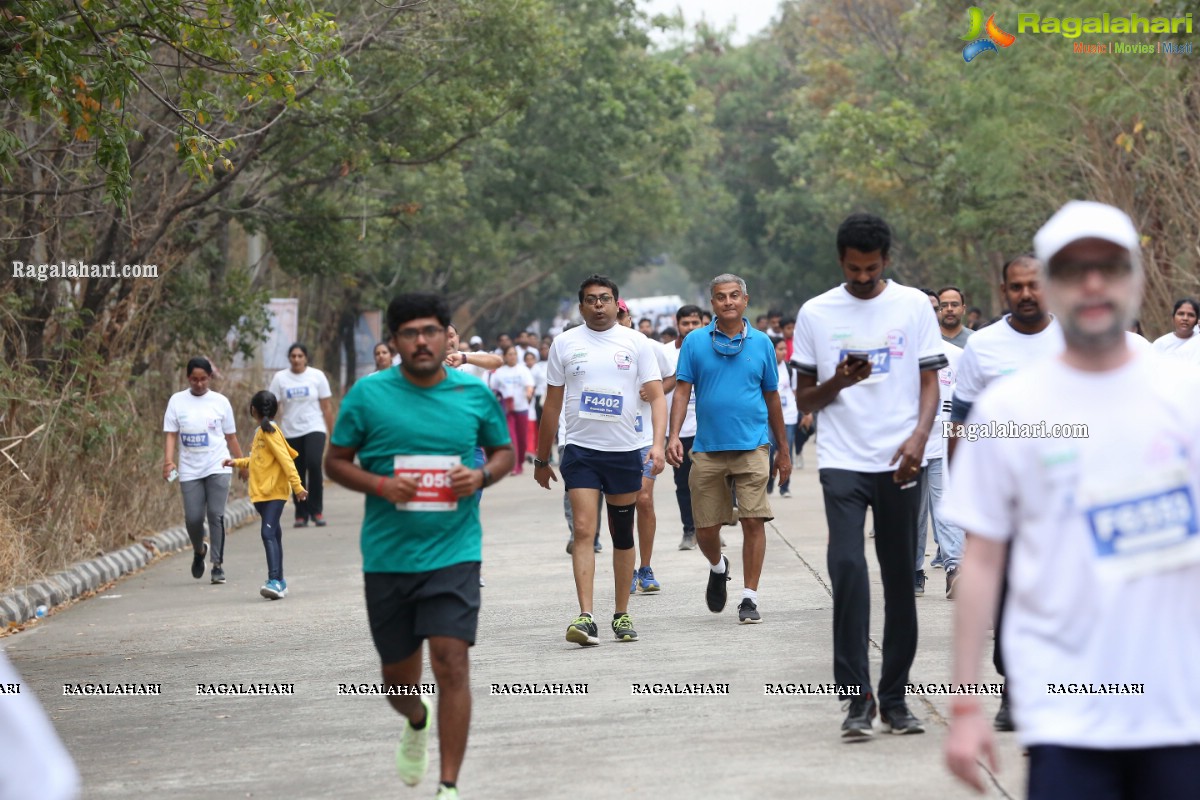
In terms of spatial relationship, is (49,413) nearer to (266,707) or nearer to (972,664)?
(266,707)

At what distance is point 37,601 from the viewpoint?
1228cm

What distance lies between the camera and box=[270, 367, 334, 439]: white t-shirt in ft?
59.7

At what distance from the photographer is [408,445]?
6031mm

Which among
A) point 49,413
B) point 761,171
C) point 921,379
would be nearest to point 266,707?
point 921,379

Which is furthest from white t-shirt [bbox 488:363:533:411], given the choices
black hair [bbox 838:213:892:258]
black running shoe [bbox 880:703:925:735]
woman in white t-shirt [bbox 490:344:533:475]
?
black running shoe [bbox 880:703:925:735]

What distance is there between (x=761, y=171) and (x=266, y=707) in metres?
54.5

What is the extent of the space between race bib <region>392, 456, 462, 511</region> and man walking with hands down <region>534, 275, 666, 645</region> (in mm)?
3494

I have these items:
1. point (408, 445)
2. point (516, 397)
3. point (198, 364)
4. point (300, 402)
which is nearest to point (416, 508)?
point (408, 445)

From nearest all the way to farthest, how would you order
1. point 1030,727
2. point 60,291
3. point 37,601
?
point 1030,727 < point 37,601 < point 60,291

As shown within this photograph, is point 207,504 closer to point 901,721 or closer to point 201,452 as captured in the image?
point 201,452

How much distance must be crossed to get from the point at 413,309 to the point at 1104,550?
127 inches

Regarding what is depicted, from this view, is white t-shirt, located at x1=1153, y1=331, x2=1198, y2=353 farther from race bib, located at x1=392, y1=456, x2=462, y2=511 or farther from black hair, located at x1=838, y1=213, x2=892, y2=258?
race bib, located at x1=392, y1=456, x2=462, y2=511

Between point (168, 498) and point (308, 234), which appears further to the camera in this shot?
point (308, 234)

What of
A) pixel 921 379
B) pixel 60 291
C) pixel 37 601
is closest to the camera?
pixel 921 379
